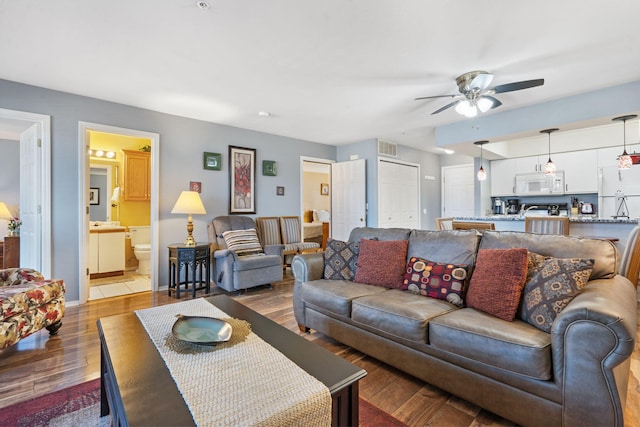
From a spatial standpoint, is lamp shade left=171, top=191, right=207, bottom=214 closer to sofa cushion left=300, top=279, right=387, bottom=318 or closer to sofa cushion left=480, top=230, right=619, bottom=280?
sofa cushion left=300, top=279, right=387, bottom=318

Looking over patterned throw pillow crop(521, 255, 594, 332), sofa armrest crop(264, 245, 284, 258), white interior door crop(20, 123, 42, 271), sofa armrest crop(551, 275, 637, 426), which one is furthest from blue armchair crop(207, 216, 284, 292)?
sofa armrest crop(551, 275, 637, 426)

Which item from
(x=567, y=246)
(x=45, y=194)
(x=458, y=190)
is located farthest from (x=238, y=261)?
(x=458, y=190)

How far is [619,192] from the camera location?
5.07 metres

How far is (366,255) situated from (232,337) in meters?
1.49

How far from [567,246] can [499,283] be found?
56cm

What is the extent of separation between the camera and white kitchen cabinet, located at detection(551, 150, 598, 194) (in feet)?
17.9

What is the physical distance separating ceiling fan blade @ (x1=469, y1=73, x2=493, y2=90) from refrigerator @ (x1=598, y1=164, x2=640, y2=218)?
158 inches

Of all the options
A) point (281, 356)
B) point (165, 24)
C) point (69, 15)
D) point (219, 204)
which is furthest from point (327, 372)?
point (219, 204)

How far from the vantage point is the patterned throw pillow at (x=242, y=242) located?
422 centimetres

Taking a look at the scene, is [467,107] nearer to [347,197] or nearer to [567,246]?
[567,246]

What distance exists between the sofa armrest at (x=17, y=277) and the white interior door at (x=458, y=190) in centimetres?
735

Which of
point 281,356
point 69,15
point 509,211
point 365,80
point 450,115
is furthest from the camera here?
point 509,211

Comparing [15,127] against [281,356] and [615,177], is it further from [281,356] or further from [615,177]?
[615,177]

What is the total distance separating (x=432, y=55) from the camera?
8.52 ft
